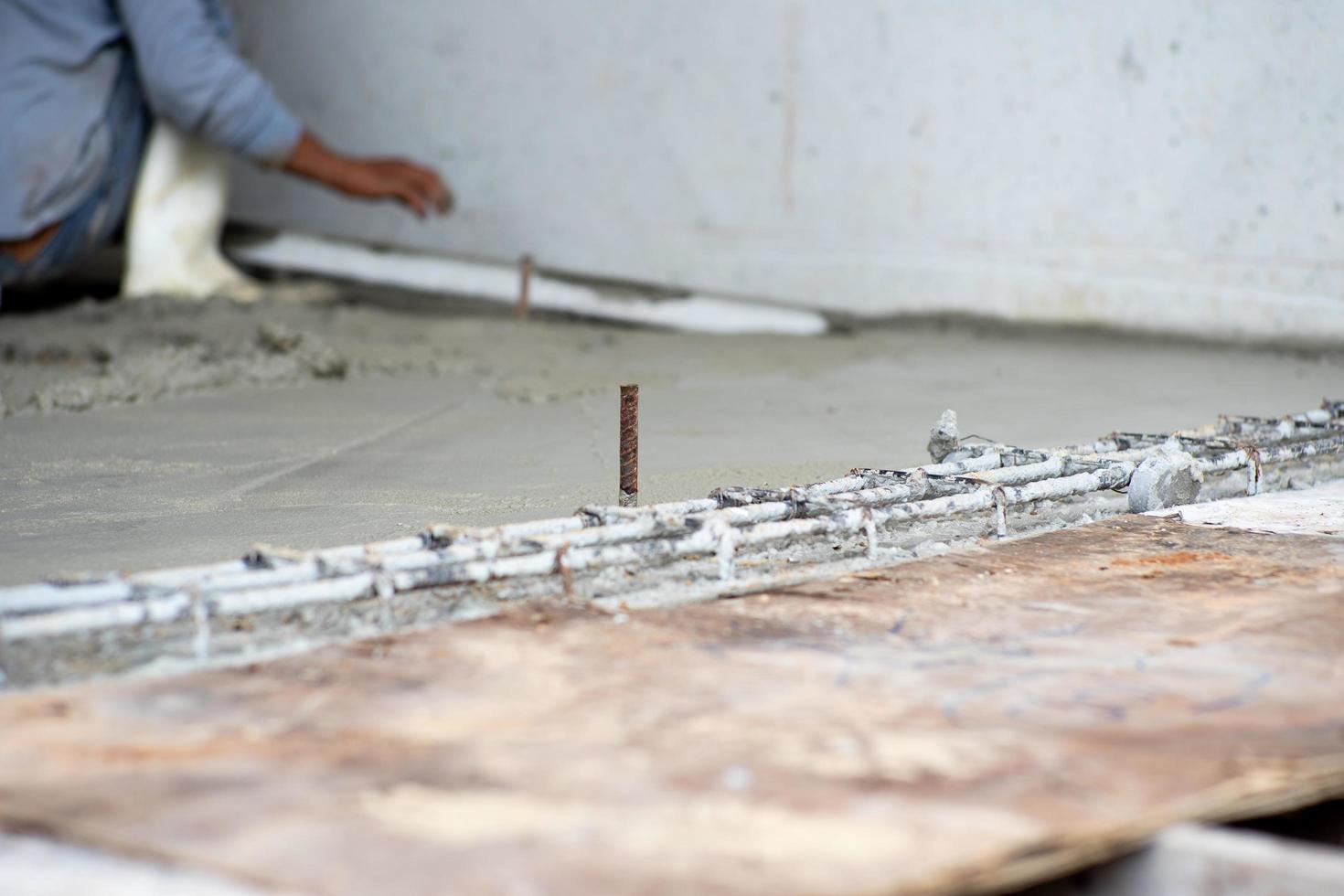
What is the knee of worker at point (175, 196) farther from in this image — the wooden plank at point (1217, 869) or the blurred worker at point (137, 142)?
the wooden plank at point (1217, 869)

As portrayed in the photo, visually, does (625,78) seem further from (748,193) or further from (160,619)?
(160,619)

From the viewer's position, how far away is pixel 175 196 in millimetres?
3707

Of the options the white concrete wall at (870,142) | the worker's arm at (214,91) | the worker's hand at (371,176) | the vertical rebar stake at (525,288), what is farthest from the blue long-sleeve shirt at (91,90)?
the white concrete wall at (870,142)

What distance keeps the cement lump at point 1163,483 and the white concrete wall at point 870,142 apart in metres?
1.66

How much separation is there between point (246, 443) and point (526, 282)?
1730mm

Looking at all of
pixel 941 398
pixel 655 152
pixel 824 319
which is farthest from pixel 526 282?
pixel 941 398

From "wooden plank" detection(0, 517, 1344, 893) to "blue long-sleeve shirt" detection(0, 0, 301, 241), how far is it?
96.9 inches

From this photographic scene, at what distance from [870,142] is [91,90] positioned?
1.94m

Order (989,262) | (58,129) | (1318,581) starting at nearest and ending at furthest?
(1318,581) → (58,129) → (989,262)

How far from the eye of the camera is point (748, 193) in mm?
3967

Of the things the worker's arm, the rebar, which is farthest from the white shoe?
the rebar

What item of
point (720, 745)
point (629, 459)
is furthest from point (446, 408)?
point (720, 745)

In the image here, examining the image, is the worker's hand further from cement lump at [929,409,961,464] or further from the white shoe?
cement lump at [929,409,961,464]

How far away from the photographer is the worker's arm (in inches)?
130
